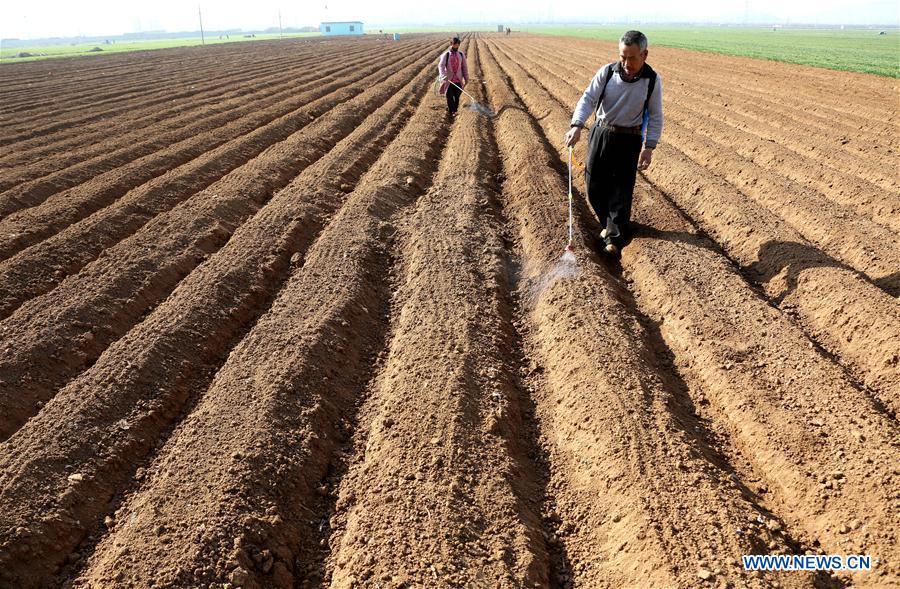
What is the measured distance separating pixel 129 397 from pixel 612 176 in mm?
A: 4701

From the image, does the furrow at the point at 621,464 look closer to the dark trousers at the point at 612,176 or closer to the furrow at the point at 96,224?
the dark trousers at the point at 612,176

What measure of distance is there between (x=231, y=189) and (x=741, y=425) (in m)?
6.92

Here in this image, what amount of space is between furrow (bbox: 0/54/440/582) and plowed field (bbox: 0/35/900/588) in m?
0.02

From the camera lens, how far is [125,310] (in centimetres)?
507

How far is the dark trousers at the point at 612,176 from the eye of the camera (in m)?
5.61

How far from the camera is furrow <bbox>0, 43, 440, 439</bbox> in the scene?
416 centimetres

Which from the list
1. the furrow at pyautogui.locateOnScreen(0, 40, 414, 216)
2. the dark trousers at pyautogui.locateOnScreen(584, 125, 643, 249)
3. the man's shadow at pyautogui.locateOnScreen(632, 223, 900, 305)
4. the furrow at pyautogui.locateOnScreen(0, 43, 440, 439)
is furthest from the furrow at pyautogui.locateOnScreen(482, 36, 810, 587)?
the furrow at pyautogui.locateOnScreen(0, 40, 414, 216)

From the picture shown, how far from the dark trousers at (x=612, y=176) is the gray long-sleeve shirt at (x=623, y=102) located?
15 cm

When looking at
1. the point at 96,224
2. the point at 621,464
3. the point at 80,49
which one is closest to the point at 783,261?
the point at 621,464

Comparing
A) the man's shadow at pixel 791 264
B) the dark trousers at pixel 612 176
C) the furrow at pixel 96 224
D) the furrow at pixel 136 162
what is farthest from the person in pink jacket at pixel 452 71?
the man's shadow at pixel 791 264

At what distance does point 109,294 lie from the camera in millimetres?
5199

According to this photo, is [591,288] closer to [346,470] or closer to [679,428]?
[679,428]

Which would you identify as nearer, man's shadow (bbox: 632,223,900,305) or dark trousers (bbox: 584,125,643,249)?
man's shadow (bbox: 632,223,900,305)

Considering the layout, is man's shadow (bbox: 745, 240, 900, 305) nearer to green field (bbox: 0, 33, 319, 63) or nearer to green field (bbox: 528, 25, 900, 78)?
green field (bbox: 528, 25, 900, 78)
